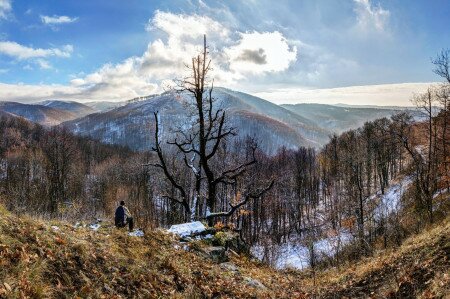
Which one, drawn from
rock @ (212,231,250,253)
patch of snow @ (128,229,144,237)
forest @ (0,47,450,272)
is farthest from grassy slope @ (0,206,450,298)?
forest @ (0,47,450,272)

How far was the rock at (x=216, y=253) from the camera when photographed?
12798mm

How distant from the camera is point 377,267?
471 inches

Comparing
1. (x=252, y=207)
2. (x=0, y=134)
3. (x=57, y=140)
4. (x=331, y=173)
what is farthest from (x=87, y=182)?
(x=0, y=134)

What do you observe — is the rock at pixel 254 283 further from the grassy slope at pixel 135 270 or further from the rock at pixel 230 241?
the rock at pixel 230 241

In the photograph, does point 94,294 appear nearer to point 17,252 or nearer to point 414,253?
point 17,252

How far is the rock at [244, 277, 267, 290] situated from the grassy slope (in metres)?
0.11

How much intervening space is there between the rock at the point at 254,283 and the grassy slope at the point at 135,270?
0.37 feet

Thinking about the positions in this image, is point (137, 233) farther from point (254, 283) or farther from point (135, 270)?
point (254, 283)

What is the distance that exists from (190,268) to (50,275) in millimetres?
4565

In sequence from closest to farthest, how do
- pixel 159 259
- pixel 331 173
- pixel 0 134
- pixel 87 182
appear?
pixel 159 259 → pixel 331 173 → pixel 87 182 → pixel 0 134

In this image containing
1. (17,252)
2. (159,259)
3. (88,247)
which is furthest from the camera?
(159,259)

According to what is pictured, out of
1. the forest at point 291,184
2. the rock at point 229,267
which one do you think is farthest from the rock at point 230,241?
the forest at point 291,184

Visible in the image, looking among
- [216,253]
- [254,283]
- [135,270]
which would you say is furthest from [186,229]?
[135,270]

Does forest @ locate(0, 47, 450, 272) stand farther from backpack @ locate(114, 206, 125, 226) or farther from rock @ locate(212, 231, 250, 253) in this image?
backpack @ locate(114, 206, 125, 226)
